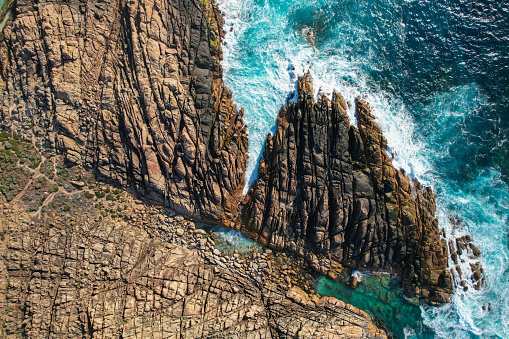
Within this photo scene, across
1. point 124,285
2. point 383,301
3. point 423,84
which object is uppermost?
point 423,84

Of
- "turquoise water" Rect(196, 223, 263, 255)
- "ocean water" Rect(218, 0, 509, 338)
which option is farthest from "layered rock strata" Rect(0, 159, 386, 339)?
"ocean water" Rect(218, 0, 509, 338)

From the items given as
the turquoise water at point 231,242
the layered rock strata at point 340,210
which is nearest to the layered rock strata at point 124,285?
the turquoise water at point 231,242

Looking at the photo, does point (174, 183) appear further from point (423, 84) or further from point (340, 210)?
point (423, 84)

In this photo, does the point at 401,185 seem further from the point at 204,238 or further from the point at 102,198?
the point at 102,198

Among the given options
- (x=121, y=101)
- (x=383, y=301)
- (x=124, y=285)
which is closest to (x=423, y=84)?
(x=383, y=301)

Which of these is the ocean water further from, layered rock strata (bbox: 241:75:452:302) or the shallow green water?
layered rock strata (bbox: 241:75:452:302)

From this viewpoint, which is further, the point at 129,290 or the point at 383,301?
the point at 383,301

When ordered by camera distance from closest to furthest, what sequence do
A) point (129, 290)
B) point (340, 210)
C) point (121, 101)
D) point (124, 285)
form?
point (129, 290), point (124, 285), point (121, 101), point (340, 210)
